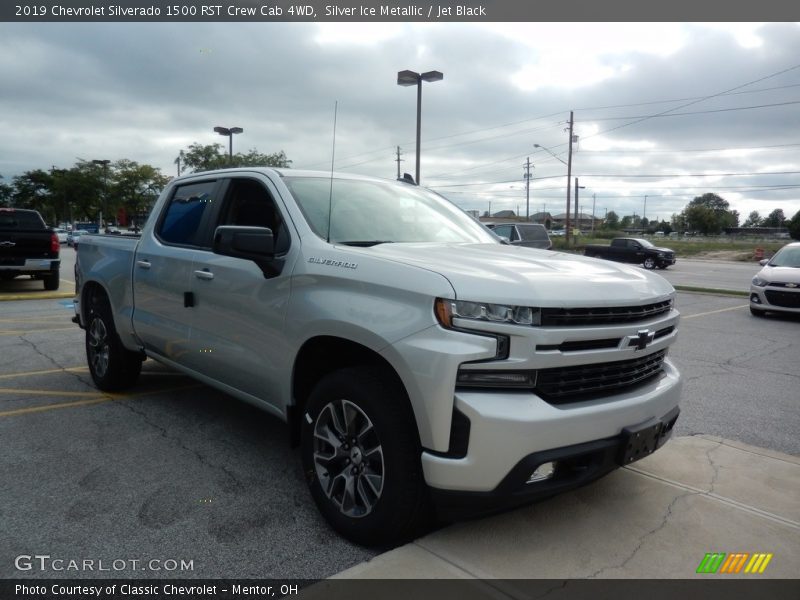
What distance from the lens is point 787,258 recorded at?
40.9 feet

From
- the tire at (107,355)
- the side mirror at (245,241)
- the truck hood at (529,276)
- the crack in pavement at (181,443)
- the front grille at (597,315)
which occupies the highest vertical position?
the side mirror at (245,241)

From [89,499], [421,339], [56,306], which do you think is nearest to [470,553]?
[421,339]

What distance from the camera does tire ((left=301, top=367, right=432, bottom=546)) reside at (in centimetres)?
267

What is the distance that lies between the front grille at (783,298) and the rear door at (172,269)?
1113 cm

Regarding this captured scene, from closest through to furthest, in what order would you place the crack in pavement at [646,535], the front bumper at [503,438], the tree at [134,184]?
the front bumper at [503,438]
the crack in pavement at [646,535]
the tree at [134,184]

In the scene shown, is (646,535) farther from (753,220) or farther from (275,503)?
(753,220)

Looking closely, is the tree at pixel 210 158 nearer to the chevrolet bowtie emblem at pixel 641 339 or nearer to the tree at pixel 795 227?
the chevrolet bowtie emblem at pixel 641 339

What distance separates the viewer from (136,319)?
4914 mm

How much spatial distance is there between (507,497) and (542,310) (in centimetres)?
79

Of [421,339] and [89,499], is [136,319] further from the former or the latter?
[421,339]

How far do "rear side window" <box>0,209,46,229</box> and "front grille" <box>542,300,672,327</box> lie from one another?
15598mm

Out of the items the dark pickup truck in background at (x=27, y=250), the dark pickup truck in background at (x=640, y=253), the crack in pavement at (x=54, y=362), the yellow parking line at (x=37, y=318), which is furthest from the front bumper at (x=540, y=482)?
the dark pickup truck in background at (x=640, y=253)

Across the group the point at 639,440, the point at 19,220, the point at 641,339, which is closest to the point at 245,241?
the point at 641,339

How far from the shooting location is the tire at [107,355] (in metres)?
5.37
